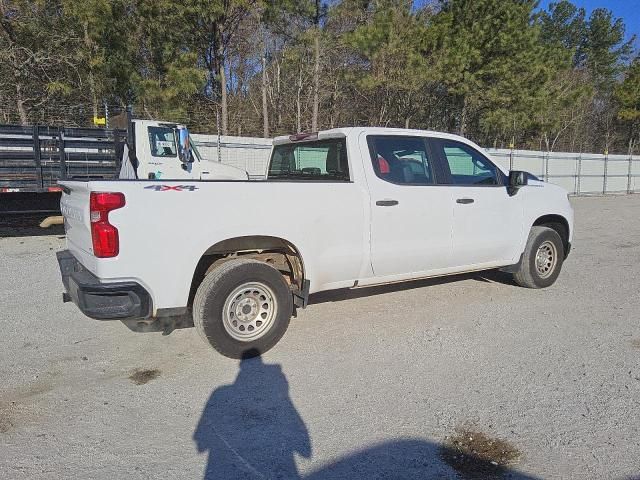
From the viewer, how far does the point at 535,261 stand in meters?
6.20

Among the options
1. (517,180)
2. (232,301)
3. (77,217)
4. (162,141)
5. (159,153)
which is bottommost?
(232,301)

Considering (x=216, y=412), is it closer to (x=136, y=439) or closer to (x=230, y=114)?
(x=136, y=439)

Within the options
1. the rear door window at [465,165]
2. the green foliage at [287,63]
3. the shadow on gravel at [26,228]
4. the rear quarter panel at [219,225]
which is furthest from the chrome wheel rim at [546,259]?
the green foliage at [287,63]

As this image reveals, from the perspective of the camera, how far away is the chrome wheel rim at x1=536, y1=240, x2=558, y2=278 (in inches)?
248

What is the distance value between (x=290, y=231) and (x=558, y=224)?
4.15 meters

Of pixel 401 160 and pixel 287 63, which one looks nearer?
pixel 401 160

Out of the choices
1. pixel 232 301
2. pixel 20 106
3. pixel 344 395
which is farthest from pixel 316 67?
pixel 344 395

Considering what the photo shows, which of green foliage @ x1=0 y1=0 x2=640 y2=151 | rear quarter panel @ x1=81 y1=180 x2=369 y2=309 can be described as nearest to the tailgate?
rear quarter panel @ x1=81 y1=180 x2=369 y2=309

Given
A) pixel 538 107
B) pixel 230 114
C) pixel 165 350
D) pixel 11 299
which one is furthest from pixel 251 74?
pixel 165 350

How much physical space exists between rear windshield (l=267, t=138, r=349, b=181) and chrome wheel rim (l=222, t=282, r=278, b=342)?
1.41m

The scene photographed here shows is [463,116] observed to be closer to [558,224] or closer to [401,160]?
[558,224]

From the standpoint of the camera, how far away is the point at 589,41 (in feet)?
144

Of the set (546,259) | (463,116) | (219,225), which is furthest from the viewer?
(463,116)

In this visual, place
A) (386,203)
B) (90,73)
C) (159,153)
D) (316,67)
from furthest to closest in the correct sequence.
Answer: (316,67) → (90,73) → (159,153) → (386,203)
